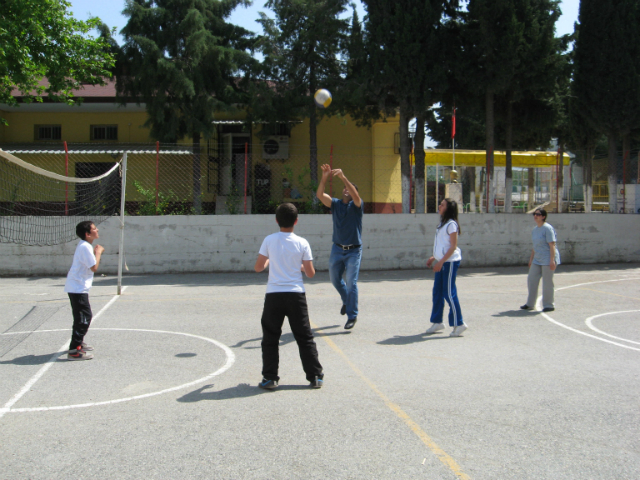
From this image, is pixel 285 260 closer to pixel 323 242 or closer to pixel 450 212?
pixel 450 212

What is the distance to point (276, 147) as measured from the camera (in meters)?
20.8

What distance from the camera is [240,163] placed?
1582cm

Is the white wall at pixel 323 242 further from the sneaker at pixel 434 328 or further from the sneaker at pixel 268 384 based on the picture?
the sneaker at pixel 268 384

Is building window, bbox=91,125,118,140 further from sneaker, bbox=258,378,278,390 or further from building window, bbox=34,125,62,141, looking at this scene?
sneaker, bbox=258,378,278,390

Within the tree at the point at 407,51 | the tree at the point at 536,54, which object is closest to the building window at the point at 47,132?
the tree at the point at 407,51

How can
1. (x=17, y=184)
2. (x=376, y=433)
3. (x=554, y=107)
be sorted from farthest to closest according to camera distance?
(x=554, y=107) → (x=17, y=184) → (x=376, y=433)

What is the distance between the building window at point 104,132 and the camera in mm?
22562

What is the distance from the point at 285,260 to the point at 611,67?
647 inches

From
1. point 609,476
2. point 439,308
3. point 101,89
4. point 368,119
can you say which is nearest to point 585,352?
point 439,308

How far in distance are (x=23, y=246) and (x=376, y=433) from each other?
12.7 metres

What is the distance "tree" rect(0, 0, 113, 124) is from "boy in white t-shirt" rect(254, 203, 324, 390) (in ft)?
49.3

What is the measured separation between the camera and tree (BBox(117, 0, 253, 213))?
57.9ft

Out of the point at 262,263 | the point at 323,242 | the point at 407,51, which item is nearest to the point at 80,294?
the point at 262,263

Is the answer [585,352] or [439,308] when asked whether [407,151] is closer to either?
[439,308]
